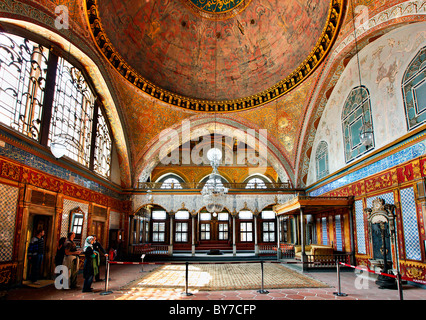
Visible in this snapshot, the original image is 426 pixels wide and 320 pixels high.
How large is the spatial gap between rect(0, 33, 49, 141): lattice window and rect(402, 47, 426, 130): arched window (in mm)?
9869

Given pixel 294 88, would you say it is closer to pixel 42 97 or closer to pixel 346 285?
pixel 346 285

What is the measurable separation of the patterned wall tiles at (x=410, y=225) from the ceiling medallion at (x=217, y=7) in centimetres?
1030

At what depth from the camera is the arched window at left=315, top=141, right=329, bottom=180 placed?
12805 mm

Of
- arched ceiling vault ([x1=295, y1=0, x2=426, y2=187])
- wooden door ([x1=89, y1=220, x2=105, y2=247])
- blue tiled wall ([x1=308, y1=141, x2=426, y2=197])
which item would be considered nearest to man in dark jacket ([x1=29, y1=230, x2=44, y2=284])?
wooden door ([x1=89, y1=220, x2=105, y2=247])

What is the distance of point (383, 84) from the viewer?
8.65 metres

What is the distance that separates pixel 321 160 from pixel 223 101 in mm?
5648

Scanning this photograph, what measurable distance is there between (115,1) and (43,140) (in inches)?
237

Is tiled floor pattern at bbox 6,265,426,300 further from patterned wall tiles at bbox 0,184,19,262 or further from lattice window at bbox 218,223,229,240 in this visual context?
lattice window at bbox 218,223,229,240

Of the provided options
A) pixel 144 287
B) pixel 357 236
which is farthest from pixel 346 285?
pixel 144 287

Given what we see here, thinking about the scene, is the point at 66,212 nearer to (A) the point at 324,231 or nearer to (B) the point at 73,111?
(B) the point at 73,111

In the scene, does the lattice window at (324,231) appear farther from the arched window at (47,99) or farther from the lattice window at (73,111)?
the lattice window at (73,111)

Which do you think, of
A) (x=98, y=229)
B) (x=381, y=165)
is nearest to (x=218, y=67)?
(x=381, y=165)

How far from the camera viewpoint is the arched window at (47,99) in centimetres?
701

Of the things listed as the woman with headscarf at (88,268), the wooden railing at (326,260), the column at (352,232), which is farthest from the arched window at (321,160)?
the woman with headscarf at (88,268)
